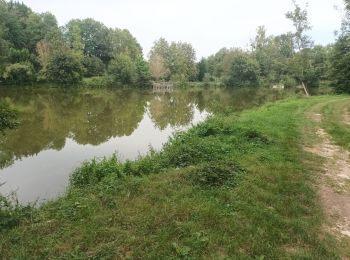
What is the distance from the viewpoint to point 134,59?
74812 millimetres

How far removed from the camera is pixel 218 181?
753 cm

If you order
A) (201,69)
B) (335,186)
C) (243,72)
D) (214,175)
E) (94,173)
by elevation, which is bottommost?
(94,173)

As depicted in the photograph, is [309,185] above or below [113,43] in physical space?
below

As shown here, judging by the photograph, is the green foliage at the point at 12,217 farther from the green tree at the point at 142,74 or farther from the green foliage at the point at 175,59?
the green foliage at the point at 175,59

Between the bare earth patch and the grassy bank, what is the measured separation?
9.9 inches

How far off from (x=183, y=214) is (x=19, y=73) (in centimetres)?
5161

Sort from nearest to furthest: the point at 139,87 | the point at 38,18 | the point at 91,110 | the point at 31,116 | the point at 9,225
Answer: the point at 9,225 → the point at 31,116 → the point at 91,110 → the point at 139,87 → the point at 38,18

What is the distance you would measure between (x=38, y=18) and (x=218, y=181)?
2836 inches

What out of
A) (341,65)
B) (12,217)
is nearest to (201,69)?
(341,65)

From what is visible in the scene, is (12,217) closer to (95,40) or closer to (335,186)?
(335,186)

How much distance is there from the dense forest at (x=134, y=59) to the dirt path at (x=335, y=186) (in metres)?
26.6

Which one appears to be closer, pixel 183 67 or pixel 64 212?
pixel 64 212

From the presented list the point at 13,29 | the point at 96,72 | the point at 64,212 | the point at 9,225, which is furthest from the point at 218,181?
the point at 13,29

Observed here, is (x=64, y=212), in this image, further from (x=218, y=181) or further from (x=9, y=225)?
(x=218, y=181)
